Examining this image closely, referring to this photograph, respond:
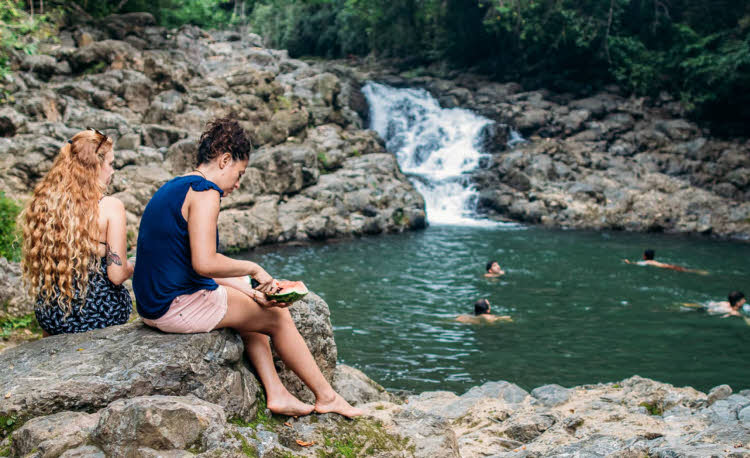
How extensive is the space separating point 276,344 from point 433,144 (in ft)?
79.7

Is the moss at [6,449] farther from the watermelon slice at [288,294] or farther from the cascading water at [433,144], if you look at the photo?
the cascading water at [433,144]

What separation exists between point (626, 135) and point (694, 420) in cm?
2410

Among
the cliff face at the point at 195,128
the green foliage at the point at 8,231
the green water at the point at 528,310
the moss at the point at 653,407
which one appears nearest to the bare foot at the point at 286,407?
the moss at the point at 653,407

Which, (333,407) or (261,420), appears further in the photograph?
(333,407)

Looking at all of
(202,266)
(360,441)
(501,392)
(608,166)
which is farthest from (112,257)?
(608,166)

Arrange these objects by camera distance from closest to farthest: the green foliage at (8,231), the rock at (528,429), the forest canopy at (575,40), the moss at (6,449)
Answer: the moss at (6,449), the rock at (528,429), the green foliage at (8,231), the forest canopy at (575,40)

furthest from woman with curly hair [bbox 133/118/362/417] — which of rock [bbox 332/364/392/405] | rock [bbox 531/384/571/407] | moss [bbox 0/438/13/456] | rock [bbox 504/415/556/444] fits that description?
rock [bbox 531/384/571/407]

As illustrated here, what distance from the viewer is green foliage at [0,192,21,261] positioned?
779 cm

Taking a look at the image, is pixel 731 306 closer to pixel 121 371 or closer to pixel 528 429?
pixel 528 429

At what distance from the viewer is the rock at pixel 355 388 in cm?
590

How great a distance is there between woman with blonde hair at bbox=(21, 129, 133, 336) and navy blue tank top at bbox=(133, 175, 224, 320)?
51cm

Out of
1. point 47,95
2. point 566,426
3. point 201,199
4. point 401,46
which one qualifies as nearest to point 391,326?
point 566,426

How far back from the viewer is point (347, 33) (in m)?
41.9

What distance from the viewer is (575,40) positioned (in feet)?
97.2
